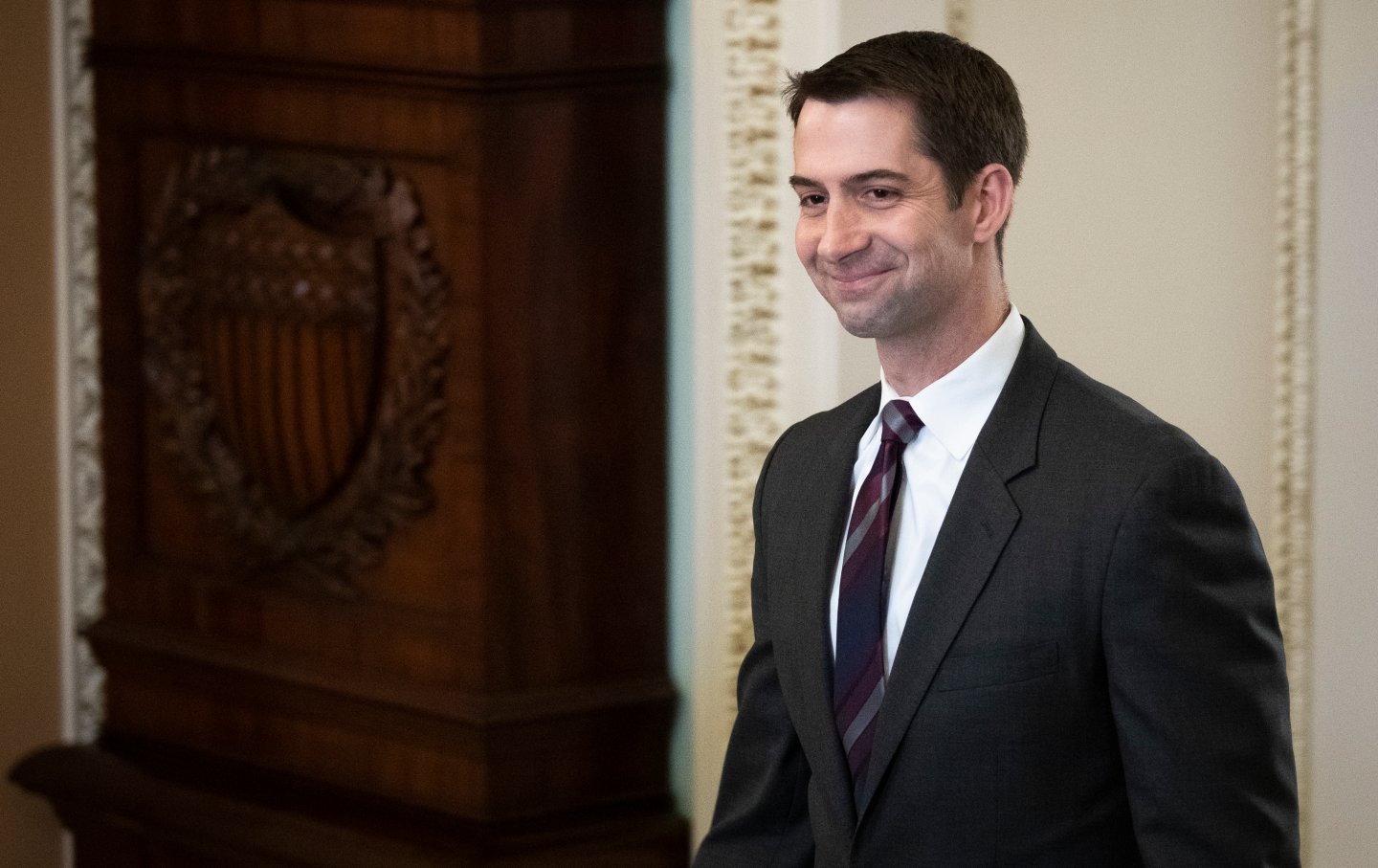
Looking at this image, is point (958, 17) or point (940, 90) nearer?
point (940, 90)

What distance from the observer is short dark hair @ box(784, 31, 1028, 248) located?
1639 millimetres

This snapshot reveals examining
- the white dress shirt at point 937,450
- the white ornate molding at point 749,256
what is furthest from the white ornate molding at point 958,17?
the white dress shirt at point 937,450

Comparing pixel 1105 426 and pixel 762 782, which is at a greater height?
pixel 1105 426

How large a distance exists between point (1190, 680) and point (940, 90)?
62cm

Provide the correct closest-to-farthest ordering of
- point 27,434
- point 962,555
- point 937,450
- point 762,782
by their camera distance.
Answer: point 962,555
point 937,450
point 762,782
point 27,434

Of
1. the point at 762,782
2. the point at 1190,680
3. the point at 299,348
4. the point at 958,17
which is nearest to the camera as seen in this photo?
the point at 1190,680

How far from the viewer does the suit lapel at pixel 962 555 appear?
161 cm

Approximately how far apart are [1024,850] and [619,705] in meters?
1.76

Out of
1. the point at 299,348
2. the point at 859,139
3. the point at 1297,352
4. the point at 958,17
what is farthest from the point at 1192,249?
the point at 299,348

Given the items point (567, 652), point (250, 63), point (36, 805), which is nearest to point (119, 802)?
point (36, 805)

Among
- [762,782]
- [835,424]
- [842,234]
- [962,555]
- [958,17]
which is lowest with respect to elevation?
[762,782]

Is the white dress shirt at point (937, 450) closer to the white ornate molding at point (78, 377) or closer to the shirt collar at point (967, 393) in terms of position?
the shirt collar at point (967, 393)

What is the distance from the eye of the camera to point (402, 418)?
3.29 meters

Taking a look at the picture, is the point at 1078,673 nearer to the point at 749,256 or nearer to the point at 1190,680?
the point at 1190,680
